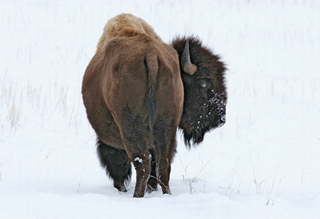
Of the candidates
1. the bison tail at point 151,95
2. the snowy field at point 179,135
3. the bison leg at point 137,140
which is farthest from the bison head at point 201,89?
the bison leg at point 137,140

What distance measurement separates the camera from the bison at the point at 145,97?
315cm

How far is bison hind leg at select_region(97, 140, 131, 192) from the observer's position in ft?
13.9

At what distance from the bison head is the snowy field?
73 centimetres

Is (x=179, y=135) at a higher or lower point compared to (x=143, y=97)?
lower

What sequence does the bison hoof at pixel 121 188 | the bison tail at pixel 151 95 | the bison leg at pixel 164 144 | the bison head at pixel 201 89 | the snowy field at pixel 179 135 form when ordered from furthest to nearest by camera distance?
the bison hoof at pixel 121 188 → the bison head at pixel 201 89 → the bison leg at pixel 164 144 → the bison tail at pixel 151 95 → the snowy field at pixel 179 135

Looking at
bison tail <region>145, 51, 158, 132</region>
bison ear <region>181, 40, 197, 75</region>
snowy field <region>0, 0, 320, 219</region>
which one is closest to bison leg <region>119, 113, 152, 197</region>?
bison tail <region>145, 51, 158, 132</region>

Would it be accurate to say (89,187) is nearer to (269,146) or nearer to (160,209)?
(160,209)

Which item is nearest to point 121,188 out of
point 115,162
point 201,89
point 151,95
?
point 115,162

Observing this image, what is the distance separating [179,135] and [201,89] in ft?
11.0

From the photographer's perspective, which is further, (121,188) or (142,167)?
(121,188)

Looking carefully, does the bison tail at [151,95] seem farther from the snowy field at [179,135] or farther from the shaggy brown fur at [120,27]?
the shaggy brown fur at [120,27]

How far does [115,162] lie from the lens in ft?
14.1

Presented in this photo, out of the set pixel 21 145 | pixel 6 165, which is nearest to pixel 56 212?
pixel 6 165

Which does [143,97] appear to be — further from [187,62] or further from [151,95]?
[187,62]
